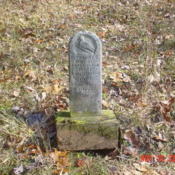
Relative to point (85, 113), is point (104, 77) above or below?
above

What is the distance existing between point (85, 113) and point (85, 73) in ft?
1.67

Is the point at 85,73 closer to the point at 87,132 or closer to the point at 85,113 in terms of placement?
the point at 85,113

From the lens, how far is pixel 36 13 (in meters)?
8.95

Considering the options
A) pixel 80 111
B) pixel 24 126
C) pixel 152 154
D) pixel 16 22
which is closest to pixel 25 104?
pixel 24 126

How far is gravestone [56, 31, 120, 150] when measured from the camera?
3711mm

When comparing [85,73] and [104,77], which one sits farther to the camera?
[104,77]

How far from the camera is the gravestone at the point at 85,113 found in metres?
3.71

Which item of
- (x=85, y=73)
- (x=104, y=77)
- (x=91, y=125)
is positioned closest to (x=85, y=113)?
(x=91, y=125)

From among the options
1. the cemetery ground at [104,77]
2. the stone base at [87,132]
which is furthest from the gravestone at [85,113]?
the cemetery ground at [104,77]

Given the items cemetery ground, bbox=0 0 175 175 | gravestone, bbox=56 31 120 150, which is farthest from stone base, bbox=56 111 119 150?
cemetery ground, bbox=0 0 175 175

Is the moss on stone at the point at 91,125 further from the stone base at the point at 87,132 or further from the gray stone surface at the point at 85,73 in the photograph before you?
the gray stone surface at the point at 85,73

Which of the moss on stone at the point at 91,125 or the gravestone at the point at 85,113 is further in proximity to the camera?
the moss on stone at the point at 91,125

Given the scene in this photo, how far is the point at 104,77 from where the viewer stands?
5.68m

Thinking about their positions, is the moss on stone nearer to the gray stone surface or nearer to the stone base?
the stone base
